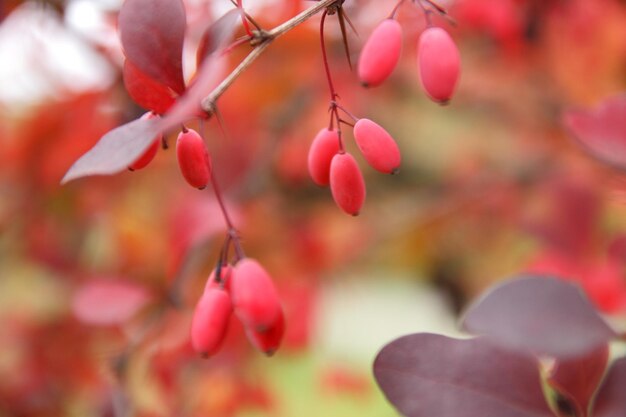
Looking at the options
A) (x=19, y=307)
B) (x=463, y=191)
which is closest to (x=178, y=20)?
(x=463, y=191)

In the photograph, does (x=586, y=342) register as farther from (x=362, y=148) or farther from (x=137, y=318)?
(x=137, y=318)

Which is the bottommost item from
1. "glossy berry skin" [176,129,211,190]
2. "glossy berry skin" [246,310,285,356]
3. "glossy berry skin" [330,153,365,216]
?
"glossy berry skin" [246,310,285,356]

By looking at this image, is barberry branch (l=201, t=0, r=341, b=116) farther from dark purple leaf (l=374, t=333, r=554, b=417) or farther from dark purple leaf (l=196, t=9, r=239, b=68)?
dark purple leaf (l=374, t=333, r=554, b=417)

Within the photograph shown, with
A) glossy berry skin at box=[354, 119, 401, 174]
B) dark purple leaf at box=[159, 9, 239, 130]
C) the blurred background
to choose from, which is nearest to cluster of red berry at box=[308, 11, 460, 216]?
glossy berry skin at box=[354, 119, 401, 174]

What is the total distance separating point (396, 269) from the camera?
370 cm

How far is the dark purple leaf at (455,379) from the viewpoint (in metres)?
0.41

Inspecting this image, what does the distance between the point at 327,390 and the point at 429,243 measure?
0.67m

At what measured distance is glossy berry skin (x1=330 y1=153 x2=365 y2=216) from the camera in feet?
1.52

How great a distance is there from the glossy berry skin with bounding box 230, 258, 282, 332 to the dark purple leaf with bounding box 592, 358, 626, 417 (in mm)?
193

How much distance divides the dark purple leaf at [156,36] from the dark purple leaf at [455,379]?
0.21m

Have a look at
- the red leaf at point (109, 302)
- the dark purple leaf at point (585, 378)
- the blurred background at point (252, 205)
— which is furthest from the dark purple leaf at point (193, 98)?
the red leaf at point (109, 302)

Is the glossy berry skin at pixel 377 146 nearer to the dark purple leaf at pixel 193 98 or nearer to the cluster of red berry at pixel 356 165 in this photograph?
the cluster of red berry at pixel 356 165

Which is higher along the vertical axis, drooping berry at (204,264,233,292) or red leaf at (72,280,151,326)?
red leaf at (72,280,151,326)

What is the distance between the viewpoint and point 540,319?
36 cm
